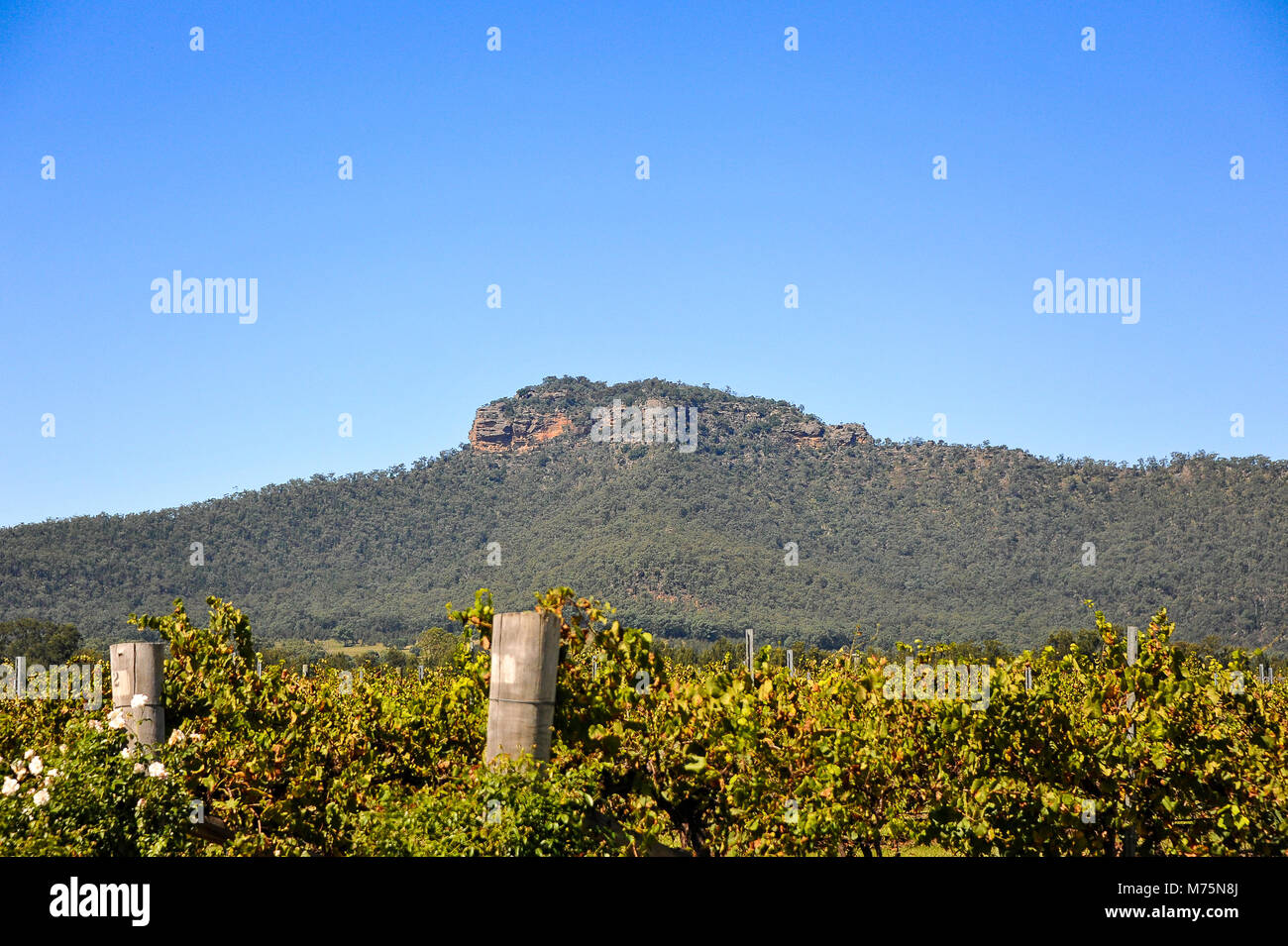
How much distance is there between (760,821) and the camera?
529 cm

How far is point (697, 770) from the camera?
529 centimetres

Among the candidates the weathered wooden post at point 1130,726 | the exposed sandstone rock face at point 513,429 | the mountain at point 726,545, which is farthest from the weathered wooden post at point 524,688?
the exposed sandstone rock face at point 513,429

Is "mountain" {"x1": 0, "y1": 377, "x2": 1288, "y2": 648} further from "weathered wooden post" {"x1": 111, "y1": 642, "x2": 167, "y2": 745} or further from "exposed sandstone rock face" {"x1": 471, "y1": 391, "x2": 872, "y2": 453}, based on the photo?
"weathered wooden post" {"x1": 111, "y1": 642, "x2": 167, "y2": 745}

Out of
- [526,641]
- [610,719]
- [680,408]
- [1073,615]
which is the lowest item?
[1073,615]

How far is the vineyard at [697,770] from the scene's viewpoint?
15.2 ft

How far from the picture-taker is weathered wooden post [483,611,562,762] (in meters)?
4.41

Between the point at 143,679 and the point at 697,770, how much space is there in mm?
2998

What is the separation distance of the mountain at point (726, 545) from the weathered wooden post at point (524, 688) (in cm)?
5416

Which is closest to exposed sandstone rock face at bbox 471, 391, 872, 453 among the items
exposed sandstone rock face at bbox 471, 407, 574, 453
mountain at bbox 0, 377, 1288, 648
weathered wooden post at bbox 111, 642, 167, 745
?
exposed sandstone rock face at bbox 471, 407, 574, 453

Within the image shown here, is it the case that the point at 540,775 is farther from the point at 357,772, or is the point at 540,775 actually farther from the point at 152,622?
the point at 152,622
